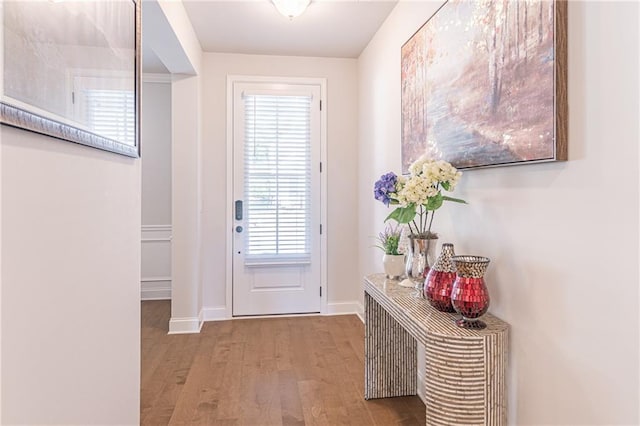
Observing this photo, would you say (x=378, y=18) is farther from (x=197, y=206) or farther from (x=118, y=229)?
(x=118, y=229)

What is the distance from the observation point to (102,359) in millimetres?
1368

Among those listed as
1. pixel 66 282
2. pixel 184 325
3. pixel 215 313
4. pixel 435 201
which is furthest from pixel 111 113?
pixel 215 313

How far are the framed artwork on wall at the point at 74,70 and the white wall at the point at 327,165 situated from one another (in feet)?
6.32

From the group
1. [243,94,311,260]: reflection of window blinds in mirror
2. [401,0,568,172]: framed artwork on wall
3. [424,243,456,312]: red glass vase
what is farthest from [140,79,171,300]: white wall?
[424,243,456,312]: red glass vase

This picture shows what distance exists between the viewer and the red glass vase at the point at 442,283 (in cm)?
151

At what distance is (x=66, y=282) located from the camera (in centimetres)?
111

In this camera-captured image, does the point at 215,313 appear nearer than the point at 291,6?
No

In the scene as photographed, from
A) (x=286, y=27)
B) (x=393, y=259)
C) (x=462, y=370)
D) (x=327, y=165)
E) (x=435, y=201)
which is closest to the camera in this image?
(x=462, y=370)

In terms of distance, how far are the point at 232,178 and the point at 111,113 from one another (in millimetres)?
2207

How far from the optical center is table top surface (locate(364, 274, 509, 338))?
4.50ft

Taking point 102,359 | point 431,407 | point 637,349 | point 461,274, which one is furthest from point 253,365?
point 637,349

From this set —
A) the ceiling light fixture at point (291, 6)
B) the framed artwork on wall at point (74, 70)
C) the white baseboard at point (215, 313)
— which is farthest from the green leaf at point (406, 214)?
the white baseboard at point (215, 313)

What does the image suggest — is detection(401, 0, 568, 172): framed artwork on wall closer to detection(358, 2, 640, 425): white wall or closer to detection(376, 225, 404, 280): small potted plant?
detection(358, 2, 640, 425): white wall

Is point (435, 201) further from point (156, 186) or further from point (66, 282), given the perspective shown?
point (156, 186)
